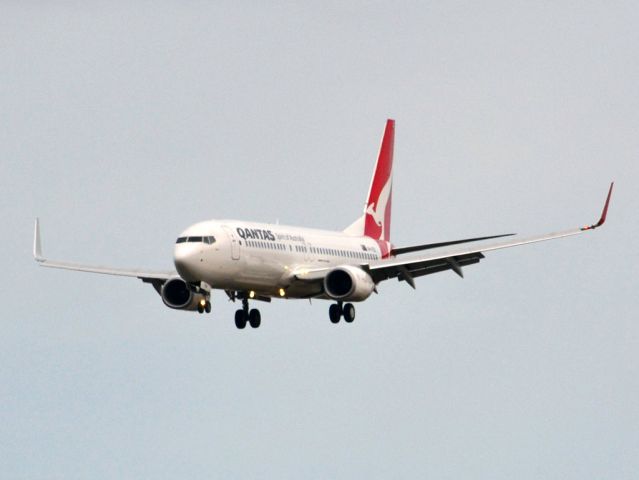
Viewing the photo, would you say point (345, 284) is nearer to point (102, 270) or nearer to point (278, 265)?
point (278, 265)

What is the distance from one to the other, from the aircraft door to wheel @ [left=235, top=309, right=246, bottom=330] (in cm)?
677

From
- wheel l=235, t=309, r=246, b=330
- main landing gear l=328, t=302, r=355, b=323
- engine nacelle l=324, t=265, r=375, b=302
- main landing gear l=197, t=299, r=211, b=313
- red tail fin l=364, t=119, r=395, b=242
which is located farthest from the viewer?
red tail fin l=364, t=119, r=395, b=242

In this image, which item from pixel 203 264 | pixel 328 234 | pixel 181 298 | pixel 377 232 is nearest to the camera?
pixel 203 264

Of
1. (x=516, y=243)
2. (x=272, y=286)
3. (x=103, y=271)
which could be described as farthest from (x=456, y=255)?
(x=103, y=271)

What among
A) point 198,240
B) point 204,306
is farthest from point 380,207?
point 198,240

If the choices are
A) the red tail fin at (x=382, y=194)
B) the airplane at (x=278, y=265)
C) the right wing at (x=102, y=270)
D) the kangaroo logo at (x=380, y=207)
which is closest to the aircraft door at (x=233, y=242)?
the airplane at (x=278, y=265)

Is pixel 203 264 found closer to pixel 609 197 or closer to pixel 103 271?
pixel 103 271

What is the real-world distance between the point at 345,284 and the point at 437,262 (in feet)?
16.2

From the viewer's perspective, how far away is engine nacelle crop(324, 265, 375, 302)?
88.1m

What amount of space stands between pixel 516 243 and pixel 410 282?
223 inches

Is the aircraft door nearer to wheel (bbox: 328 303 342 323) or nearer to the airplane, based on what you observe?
the airplane

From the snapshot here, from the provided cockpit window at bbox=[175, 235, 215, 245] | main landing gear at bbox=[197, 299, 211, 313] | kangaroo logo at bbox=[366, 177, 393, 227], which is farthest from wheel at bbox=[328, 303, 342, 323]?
kangaroo logo at bbox=[366, 177, 393, 227]

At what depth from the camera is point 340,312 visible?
91375 millimetres

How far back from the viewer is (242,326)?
90.1 meters
